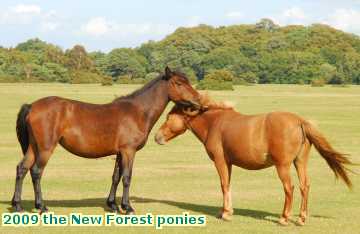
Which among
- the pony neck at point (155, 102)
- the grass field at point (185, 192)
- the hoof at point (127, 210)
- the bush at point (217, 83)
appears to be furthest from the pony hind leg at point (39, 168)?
the bush at point (217, 83)

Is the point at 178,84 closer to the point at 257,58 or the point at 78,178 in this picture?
the point at 78,178

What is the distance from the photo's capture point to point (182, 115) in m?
10.6

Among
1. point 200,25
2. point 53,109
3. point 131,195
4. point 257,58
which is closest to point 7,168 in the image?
point 131,195

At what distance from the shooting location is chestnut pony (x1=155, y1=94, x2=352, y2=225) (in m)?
9.38

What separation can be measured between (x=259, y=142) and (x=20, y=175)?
387 centimetres

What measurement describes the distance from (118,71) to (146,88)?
356ft

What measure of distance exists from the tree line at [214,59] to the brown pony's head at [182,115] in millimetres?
65669

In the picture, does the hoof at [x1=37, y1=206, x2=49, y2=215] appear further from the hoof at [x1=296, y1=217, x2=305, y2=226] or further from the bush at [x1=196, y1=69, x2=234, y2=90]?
the bush at [x1=196, y1=69, x2=234, y2=90]

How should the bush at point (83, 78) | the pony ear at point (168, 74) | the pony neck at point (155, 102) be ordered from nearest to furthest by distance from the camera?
the pony ear at point (168, 74)
the pony neck at point (155, 102)
the bush at point (83, 78)

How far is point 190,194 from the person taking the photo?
12.8 meters

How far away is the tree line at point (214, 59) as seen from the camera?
10144 centimetres

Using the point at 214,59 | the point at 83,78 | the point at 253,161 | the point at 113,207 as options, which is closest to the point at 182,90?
the point at 253,161

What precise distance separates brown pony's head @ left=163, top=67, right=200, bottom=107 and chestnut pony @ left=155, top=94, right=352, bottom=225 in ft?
0.66

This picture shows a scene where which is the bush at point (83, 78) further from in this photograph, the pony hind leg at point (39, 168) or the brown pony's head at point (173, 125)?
the pony hind leg at point (39, 168)
